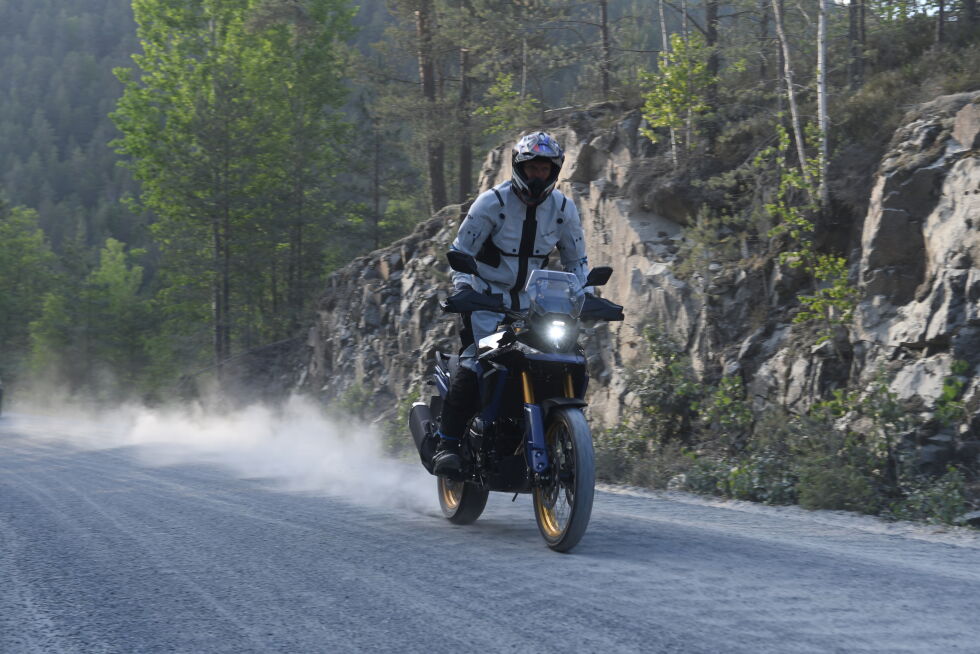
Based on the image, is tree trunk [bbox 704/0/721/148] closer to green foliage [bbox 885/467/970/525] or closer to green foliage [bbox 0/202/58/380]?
green foliage [bbox 885/467/970/525]

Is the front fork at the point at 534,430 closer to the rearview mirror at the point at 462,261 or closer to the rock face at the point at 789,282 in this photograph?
the rearview mirror at the point at 462,261

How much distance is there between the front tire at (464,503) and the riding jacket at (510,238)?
1.35 m

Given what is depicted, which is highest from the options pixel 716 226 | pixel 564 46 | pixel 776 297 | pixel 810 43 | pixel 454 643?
pixel 564 46

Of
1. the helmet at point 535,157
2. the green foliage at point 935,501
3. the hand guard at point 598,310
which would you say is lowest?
the green foliage at point 935,501

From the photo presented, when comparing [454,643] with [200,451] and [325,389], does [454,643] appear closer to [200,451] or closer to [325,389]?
[200,451]

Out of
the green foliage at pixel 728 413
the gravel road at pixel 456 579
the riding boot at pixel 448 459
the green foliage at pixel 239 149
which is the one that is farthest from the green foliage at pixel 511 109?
the riding boot at pixel 448 459

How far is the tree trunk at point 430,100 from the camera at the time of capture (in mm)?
27573

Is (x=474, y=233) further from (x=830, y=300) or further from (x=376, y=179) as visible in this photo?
(x=376, y=179)

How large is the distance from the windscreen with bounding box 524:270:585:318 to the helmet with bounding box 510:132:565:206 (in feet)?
2.39

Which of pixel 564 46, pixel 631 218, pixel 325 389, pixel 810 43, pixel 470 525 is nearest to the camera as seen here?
pixel 470 525

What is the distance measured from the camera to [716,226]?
14.0m

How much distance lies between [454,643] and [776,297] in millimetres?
9636

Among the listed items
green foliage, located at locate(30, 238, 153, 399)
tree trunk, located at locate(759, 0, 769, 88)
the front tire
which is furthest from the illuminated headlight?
green foliage, located at locate(30, 238, 153, 399)

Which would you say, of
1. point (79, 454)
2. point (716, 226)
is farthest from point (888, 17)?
point (79, 454)
